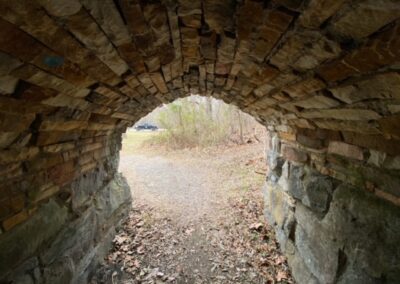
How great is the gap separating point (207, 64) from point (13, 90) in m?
1.36

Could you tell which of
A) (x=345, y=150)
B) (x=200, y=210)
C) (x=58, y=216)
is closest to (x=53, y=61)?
(x=58, y=216)

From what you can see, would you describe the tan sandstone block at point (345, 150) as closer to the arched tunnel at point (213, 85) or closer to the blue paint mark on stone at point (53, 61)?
the arched tunnel at point (213, 85)

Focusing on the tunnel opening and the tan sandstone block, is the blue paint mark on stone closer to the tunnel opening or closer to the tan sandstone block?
the tan sandstone block

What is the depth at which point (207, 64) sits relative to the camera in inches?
85.0

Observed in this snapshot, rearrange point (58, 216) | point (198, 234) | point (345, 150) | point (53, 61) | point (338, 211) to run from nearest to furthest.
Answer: point (53, 61) → point (345, 150) → point (338, 211) → point (58, 216) → point (198, 234)

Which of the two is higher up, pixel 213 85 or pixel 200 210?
pixel 213 85

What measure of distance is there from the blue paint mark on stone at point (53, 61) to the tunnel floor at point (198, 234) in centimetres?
303

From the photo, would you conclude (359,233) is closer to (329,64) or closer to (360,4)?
(329,64)

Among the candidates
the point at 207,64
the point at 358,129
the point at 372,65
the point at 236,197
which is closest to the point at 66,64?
the point at 207,64

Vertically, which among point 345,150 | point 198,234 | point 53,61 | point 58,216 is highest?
point 53,61

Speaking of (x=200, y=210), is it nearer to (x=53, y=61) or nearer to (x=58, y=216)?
(x=58, y=216)

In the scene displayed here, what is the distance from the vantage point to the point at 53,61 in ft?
4.05

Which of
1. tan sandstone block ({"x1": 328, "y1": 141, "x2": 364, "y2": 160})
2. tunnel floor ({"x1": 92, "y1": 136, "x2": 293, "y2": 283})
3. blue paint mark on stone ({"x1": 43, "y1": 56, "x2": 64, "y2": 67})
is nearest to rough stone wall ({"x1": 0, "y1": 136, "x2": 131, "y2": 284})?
tunnel floor ({"x1": 92, "y1": 136, "x2": 293, "y2": 283})

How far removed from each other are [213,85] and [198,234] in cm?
285
